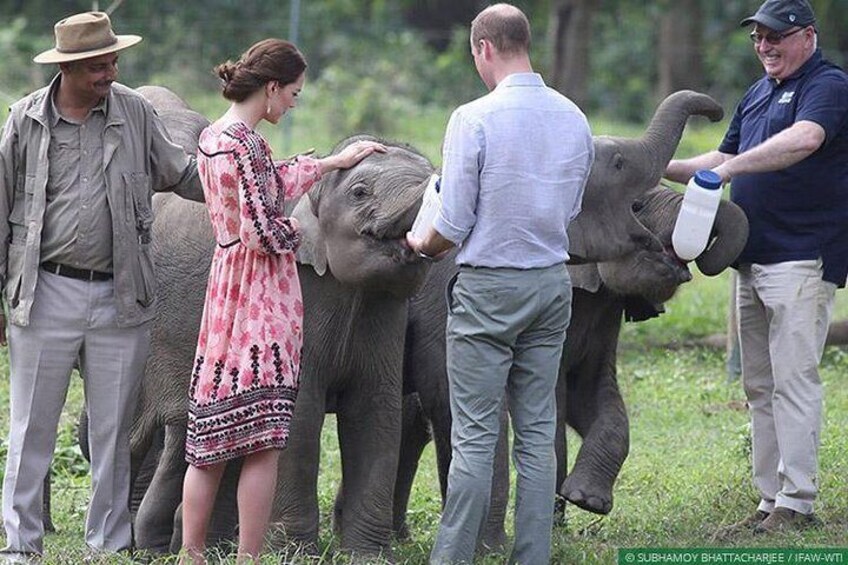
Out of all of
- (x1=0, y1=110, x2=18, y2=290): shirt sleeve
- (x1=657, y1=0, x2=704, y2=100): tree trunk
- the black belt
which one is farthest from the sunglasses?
(x1=657, y1=0, x2=704, y2=100): tree trunk

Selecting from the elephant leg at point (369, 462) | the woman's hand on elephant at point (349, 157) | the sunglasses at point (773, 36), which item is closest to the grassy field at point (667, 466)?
the elephant leg at point (369, 462)

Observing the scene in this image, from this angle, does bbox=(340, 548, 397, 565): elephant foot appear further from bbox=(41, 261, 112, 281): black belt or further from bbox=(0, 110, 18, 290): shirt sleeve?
bbox=(0, 110, 18, 290): shirt sleeve

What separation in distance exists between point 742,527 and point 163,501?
101 inches

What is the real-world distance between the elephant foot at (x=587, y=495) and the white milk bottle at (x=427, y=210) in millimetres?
1695

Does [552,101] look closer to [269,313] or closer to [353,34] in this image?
[269,313]

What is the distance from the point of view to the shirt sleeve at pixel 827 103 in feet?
24.8

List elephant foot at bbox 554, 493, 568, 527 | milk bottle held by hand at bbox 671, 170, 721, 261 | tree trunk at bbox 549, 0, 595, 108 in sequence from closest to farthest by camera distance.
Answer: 1. milk bottle held by hand at bbox 671, 170, 721, 261
2. elephant foot at bbox 554, 493, 568, 527
3. tree trunk at bbox 549, 0, 595, 108

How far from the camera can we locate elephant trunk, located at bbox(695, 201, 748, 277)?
750cm

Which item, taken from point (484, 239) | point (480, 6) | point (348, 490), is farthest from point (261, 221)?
point (480, 6)

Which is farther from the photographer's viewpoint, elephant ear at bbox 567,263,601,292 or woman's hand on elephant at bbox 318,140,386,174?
elephant ear at bbox 567,263,601,292

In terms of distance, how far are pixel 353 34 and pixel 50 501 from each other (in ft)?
57.3

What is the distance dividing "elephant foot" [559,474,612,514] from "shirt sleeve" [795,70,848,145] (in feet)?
5.88

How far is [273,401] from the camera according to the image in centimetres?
644

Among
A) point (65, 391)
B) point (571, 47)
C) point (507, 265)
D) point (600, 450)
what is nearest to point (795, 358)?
point (600, 450)
